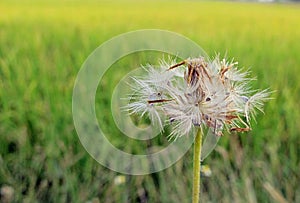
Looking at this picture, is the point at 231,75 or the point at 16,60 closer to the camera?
the point at 231,75

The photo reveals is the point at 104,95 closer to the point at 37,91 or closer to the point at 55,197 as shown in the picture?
the point at 37,91

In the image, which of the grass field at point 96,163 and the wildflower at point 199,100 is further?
the grass field at point 96,163

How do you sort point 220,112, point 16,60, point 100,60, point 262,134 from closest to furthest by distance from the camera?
point 220,112, point 262,134, point 16,60, point 100,60

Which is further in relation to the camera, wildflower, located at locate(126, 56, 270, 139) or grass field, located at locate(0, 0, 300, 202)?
grass field, located at locate(0, 0, 300, 202)

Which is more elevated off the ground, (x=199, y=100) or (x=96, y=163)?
(x=96, y=163)

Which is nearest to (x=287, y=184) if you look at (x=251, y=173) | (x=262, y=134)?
(x=251, y=173)

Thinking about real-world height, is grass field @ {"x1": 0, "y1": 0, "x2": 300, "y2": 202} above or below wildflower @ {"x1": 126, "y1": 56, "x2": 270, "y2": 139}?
above

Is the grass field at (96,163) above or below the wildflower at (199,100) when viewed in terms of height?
above

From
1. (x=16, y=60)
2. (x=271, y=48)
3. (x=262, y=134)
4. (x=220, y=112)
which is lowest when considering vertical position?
(x=220, y=112)

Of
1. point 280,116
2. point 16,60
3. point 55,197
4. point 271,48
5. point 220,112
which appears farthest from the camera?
Answer: point 271,48

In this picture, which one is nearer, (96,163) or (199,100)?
(199,100)

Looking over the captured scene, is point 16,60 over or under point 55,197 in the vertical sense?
over
